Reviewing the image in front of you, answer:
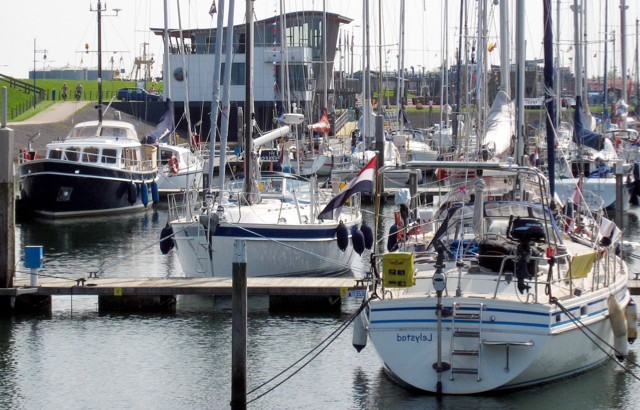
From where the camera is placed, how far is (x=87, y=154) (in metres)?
31.1

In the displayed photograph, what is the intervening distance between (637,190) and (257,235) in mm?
17406

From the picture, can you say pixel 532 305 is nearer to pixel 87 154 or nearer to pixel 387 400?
pixel 387 400

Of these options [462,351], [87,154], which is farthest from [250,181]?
[87,154]

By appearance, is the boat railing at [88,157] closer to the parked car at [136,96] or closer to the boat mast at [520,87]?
the boat mast at [520,87]

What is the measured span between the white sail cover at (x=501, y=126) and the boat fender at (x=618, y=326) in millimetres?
6042

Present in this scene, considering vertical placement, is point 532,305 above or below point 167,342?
above

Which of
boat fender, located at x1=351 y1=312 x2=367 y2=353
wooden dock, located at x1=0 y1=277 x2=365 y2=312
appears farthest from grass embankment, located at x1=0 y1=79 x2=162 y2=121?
boat fender, located at x1=351 y1=312 x2=367 y2=353

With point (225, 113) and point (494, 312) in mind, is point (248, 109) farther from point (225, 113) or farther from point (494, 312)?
point (494, 312)

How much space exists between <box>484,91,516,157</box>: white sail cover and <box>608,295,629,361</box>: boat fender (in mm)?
6042

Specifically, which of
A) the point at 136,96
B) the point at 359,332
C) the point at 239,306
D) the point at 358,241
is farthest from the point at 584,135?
the point at 136,96

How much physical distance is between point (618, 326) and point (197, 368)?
642cm

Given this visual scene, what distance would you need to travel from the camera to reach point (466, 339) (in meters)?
10.9

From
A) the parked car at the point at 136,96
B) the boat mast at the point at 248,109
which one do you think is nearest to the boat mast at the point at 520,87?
the boat mast at the point at 248,109

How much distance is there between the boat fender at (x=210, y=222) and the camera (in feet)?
56.7
